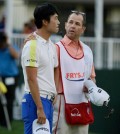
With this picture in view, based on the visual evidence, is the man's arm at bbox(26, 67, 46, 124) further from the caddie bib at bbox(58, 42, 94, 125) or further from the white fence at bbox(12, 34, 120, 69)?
the white fence at bbox(12, 34, 120, 69)

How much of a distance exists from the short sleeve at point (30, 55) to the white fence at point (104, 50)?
12.5 m

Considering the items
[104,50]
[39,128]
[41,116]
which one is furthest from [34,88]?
[104,50]

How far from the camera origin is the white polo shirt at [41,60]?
7.95m

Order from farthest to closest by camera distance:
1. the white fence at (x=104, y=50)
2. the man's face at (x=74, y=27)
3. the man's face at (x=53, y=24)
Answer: the white fence at (x=104, y=50)
the man's face at (x=74, y=27)
the man's face at (x=53, y=24)

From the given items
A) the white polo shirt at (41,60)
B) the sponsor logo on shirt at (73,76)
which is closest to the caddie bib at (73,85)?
the sponsor logo on shirt at (73,76)

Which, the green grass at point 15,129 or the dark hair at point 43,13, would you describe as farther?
the green grass at point 15,129

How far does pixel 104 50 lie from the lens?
21.3 m

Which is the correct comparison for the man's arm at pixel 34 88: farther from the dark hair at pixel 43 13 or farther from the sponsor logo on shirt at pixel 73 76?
the sponsor logo on shirt at pixel 73 76

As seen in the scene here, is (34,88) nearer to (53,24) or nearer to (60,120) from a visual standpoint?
(53,24)

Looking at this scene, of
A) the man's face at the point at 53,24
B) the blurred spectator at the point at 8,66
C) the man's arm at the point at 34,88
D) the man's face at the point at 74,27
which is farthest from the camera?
the blurred spectator at the point at 8,66

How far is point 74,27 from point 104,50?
1238 cm

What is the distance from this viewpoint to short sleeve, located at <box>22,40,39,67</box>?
26.0ft

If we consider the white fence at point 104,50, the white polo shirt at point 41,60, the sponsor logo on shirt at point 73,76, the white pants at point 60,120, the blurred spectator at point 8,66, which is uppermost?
the white polo shirt at point 41,60

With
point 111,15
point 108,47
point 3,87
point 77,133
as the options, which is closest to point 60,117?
point 77,133
